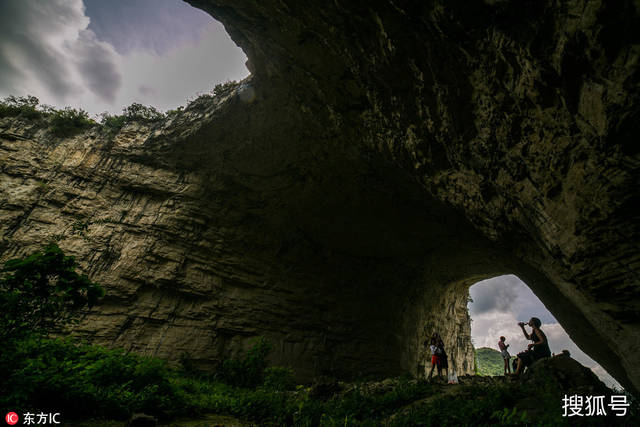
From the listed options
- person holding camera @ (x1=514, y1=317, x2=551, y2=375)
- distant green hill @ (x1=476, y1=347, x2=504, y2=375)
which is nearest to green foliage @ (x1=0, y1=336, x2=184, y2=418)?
person holding camera @ (x1=514, y1=317, x2=551, y2=375)

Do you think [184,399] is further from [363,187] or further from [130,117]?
[130,117]

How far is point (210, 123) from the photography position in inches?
398

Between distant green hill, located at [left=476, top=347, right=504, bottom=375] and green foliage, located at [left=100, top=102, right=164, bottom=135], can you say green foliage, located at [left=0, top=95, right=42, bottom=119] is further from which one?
distant green hill, located at [left=476, top=347, right=504, bottom=375]

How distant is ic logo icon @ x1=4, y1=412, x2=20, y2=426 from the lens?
111 inches

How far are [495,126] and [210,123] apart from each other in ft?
29.6

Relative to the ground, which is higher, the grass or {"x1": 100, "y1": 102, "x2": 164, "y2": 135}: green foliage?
{"x1": 100, "y1": 102, "x2": 164, "y2": 135}: green foliage

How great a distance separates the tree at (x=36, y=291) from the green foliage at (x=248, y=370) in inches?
224

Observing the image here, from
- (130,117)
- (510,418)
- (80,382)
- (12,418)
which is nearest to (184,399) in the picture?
(80,382)

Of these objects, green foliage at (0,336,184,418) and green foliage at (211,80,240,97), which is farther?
green foliage at (211,80,240,97)

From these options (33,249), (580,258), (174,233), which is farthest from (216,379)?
(580,258)

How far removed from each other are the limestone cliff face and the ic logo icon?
20.1ft

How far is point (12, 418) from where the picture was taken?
2852 millimetres

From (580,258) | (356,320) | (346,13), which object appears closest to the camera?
(580,258)

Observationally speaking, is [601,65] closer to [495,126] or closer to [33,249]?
[495,126]
